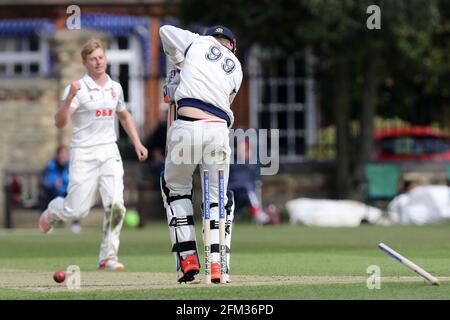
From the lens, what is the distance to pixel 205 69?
461 inches

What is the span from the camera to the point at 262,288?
11406 millimetres

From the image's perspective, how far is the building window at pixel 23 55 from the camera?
3928cm

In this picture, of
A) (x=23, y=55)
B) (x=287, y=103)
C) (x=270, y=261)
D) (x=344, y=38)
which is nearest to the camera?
(x=270, y=261)

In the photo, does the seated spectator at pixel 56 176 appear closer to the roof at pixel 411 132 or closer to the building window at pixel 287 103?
the building window at pixel 287 103

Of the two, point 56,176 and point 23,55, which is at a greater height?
point 23,55

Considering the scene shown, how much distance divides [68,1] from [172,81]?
27.1 meters

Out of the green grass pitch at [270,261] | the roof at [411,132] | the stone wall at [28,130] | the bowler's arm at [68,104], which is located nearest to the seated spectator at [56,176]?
the green grass pitch at [270,261]

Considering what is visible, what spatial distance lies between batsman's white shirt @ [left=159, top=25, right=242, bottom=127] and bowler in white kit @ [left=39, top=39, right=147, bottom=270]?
2629 mm

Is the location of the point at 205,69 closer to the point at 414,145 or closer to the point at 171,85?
the point at 171,85

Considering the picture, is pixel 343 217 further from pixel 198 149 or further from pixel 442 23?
pixel 198 149

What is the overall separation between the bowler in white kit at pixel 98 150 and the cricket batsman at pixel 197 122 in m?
2.56

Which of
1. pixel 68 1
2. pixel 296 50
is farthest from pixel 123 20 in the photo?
pixel 296 50

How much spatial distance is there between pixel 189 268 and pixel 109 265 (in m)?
2.77

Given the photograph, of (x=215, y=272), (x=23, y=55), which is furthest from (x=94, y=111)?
(x=23, y=55)
